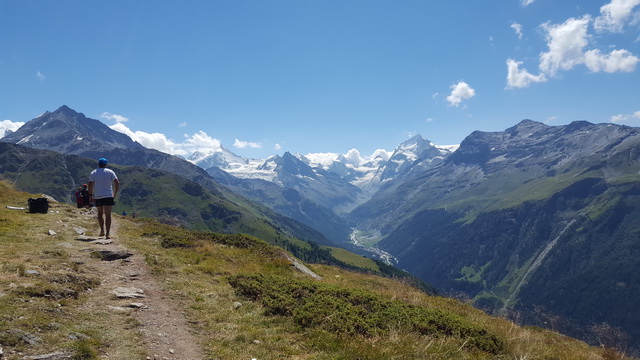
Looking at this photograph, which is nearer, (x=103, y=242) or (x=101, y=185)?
(x=103, y=242)

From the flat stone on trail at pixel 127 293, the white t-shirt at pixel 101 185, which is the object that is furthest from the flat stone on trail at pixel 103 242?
the flat stone on trail at pixel 127 293

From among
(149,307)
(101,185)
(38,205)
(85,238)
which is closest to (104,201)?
(101,185)

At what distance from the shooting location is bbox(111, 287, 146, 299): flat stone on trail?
13.6 meters

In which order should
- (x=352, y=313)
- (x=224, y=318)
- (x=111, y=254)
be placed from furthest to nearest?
(x=111, y=254), (x=352, y=313), (x=224, y=318)

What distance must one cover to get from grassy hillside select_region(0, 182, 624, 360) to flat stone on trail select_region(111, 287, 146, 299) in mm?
481

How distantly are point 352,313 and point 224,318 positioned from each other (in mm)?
4669

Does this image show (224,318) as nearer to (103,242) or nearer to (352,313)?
(352,313)

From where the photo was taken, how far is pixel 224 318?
12.9 metres

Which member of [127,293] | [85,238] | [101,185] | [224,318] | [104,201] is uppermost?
[101,185]

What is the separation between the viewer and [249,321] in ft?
41.9

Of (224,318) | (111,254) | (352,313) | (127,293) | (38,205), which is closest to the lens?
(224,318)

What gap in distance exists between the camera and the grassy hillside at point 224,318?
9.73 m

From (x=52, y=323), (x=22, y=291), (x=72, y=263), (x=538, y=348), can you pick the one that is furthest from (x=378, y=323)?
(x=72, y=263)

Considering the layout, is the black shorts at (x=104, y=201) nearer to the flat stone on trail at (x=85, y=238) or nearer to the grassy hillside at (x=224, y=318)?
the flat stone on trail at (x=85, y=238)
